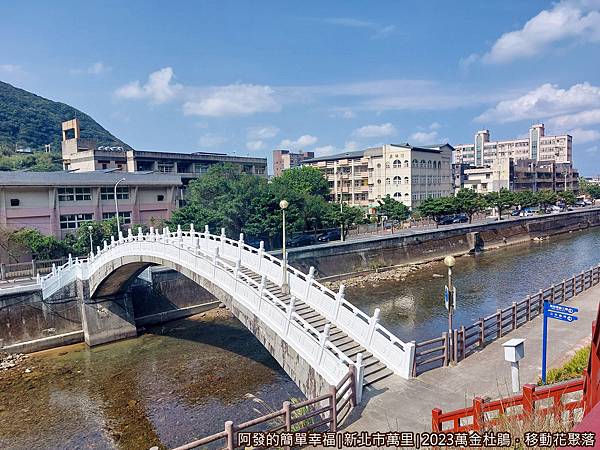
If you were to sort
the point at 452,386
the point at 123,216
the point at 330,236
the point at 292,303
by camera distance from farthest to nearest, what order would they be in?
1. the point at 330,236
2. the point at 123,216
3. the point at 292,303
4. the point at 452,386

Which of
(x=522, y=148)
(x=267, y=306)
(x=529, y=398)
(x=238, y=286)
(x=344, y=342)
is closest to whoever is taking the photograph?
(x=529, y=398)

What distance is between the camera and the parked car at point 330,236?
48316mm

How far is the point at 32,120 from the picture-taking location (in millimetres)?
140750

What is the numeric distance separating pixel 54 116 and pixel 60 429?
6461 inches

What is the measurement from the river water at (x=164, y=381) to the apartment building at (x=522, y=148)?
135 m

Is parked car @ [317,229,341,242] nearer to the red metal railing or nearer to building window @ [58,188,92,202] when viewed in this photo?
building window @ [58,188,92,202]

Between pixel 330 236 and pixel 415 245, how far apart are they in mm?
9710

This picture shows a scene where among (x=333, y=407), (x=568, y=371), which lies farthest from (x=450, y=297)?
(x=333, y=407)

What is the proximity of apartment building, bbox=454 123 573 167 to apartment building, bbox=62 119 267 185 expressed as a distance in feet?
372

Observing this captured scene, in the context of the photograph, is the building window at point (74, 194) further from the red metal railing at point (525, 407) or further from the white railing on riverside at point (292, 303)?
the red metal railing at point (525, 407)

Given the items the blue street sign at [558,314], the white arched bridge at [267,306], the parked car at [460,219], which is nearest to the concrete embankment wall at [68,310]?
the white arched bridge at [267,306]

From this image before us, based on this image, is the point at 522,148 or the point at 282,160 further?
the point at 522,148

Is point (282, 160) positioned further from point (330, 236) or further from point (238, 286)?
point (238, 286)

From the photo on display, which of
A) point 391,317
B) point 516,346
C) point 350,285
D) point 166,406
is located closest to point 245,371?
point 166,406
